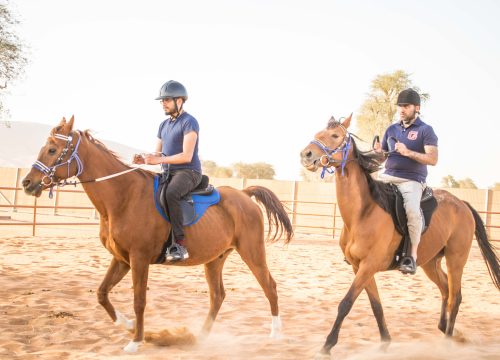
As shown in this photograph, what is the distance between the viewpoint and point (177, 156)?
5.25 m

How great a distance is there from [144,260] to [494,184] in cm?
5132

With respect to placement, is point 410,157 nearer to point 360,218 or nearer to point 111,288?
point 360,218

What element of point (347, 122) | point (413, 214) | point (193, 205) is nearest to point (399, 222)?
point (413, 214)

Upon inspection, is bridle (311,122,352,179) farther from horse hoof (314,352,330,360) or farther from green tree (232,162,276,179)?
green tree (232,162,276,179)

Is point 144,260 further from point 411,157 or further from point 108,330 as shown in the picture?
point 411,157

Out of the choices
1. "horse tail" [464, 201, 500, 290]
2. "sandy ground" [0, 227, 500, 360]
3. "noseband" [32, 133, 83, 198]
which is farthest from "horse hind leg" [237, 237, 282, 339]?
"horse tail" [464, 201, 500, 290]

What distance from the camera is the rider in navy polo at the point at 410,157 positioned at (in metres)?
5.12

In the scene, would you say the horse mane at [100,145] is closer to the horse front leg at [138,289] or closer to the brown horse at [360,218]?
the horse front leg at [138,289]

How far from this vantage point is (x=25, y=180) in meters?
4.75

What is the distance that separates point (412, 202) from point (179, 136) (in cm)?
244

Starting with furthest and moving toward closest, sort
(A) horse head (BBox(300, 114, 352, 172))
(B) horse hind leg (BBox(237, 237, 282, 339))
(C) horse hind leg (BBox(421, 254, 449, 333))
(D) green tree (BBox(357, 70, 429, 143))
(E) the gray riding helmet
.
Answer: (D) green tree (BBox(357, 70, 429, 143))
(C) horse hind leg (BBox(421, 254, 449, 333))
(B) horse hind leg (BBox(237, 237, 282, 339))
(E) the gray riding helmet
(A) horse head (BBox(300, 114, 352, 172))

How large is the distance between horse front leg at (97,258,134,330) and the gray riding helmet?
177 centimetres

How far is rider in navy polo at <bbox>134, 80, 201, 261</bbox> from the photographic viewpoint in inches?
206

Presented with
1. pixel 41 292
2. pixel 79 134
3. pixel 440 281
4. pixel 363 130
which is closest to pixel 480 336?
pixel 440 281
